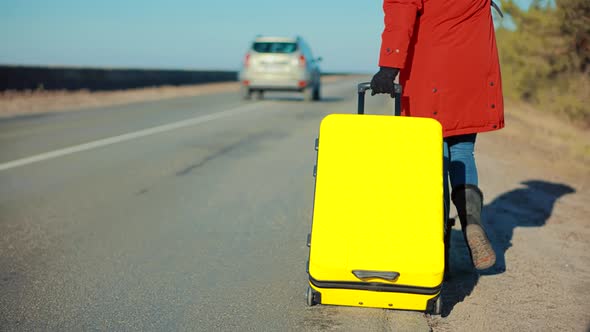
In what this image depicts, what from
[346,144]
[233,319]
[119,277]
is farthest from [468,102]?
[119,277]

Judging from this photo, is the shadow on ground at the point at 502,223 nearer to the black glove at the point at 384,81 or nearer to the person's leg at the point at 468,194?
the person's leg at the point at 468,194

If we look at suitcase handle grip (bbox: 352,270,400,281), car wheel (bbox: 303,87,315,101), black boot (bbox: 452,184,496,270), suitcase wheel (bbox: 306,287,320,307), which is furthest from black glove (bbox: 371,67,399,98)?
car wheel (bbox: 303,87,315,101)

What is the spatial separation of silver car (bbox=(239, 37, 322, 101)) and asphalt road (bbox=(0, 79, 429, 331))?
9827mm

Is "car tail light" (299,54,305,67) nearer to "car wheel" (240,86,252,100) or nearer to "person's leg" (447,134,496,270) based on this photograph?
"car wheel" (240,86,252,100)

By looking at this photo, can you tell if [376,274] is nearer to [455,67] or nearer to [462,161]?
[462,161]

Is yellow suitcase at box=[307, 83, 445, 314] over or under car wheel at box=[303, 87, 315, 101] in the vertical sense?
over

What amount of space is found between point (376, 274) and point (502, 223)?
2564 mm

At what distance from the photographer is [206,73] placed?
3984cm

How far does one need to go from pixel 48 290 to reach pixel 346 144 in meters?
1.82

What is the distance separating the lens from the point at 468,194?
3.68 meters

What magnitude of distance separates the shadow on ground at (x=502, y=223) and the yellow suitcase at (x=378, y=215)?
448 millimetres

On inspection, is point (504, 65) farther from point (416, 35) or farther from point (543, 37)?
point (416, 35)

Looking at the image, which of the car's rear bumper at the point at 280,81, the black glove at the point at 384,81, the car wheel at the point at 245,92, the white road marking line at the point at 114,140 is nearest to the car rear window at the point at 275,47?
the car's rear bumper at the point at 280,81

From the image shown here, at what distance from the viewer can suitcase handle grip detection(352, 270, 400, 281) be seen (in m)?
3.02
